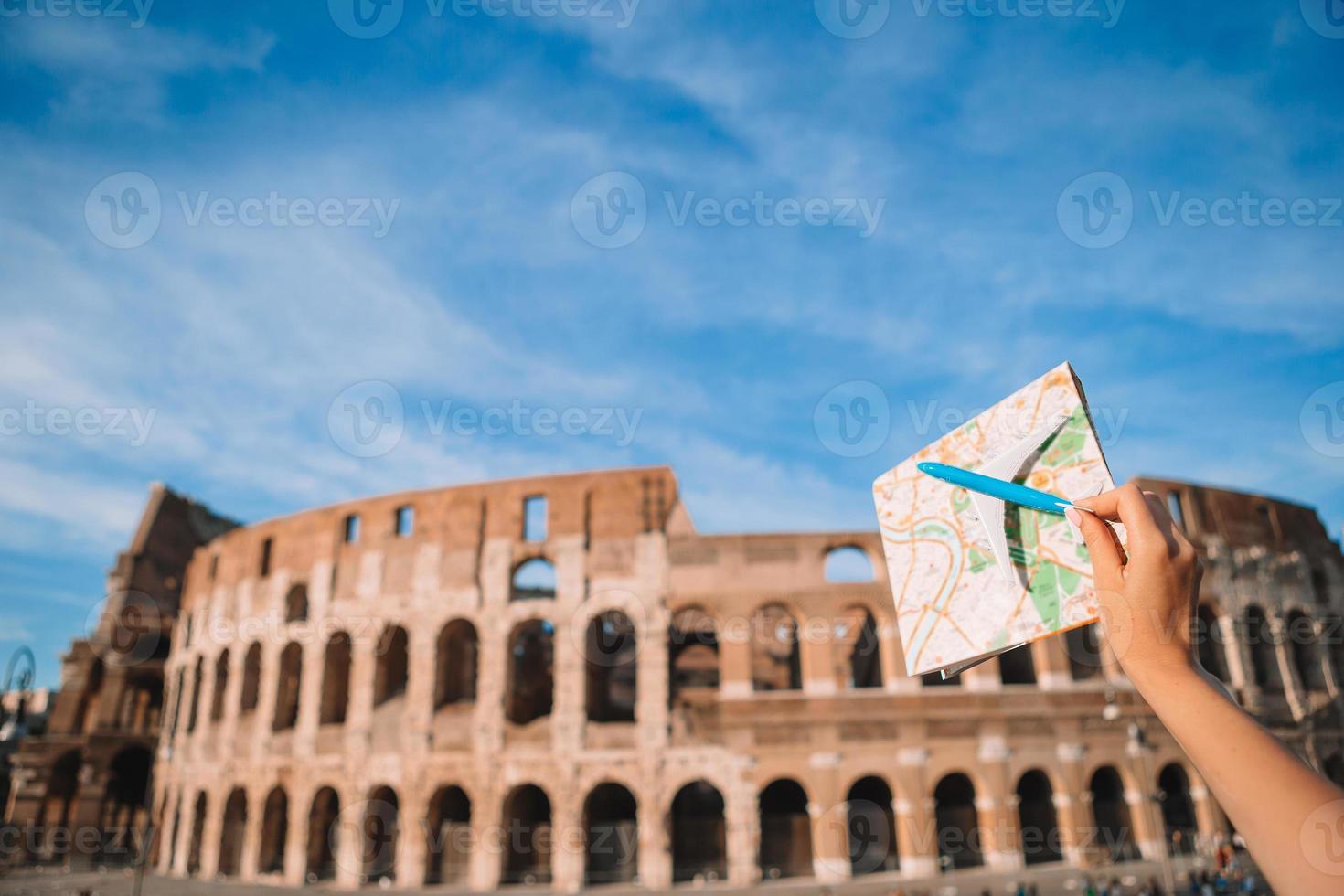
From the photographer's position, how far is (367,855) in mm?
24969

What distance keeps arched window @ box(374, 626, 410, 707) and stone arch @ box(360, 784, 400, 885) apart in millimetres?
2923

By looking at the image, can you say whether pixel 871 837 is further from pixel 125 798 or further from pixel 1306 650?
pixel 125 798

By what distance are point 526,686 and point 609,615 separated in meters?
3.83

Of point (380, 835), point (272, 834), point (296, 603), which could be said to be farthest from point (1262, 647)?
point (272, 834)

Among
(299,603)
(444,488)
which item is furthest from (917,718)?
(299,603)

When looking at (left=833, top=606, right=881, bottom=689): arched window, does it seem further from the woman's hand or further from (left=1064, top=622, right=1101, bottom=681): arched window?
the woman's hand

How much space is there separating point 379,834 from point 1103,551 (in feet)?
94.2

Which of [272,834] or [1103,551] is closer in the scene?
[1103,551]

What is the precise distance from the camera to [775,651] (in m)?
29.4

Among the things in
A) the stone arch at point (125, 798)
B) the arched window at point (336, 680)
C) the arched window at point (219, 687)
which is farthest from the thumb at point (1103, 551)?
the stone arch at point (125, 798)

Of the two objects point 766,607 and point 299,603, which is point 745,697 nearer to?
point 766,607

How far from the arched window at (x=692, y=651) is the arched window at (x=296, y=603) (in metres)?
14.0

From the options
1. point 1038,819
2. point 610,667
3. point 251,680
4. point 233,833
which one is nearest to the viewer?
point 1038,819

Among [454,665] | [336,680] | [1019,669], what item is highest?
[454,665]
